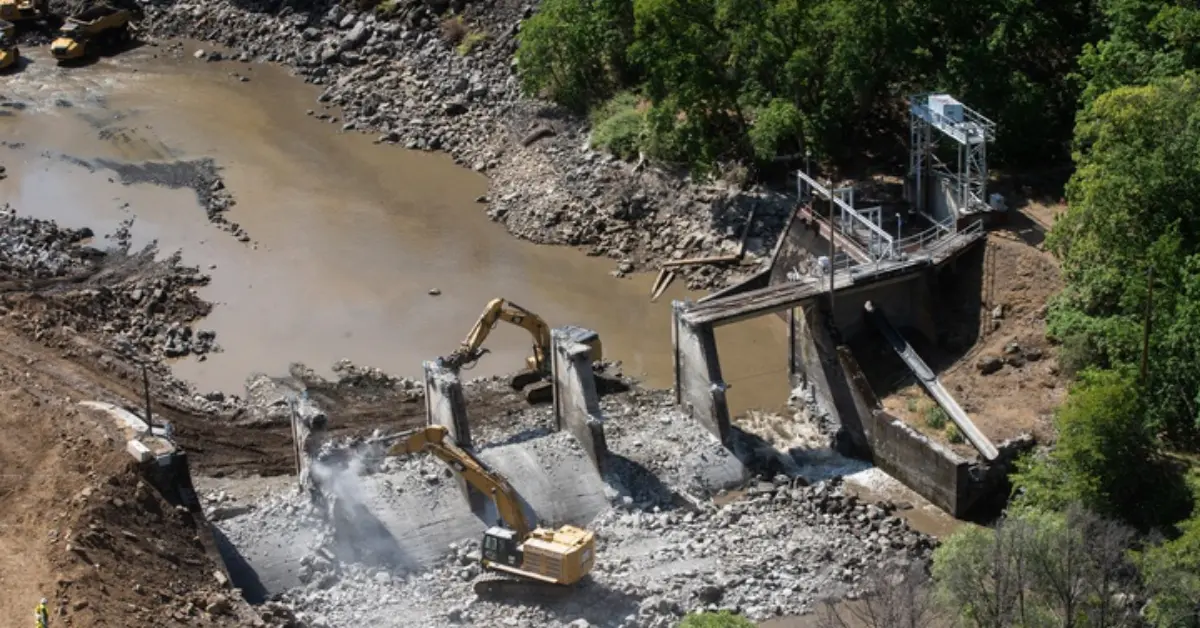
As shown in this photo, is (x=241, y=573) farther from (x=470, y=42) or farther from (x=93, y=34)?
(x=93, y=34)

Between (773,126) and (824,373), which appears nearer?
(824,373)

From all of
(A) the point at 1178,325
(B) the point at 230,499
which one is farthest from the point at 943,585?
(B) the point at 230,499

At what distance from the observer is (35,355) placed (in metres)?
43.2

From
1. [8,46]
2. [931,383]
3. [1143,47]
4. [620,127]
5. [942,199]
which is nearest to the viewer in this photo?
[931,383]

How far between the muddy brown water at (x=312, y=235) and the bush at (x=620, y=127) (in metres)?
4.45

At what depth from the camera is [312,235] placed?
2095 inches

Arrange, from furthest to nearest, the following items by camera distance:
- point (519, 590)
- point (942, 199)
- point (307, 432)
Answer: point (942, 199)
point (307, 432)
point (519, 590)

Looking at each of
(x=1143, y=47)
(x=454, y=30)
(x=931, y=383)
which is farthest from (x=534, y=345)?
(x=454, y=30)

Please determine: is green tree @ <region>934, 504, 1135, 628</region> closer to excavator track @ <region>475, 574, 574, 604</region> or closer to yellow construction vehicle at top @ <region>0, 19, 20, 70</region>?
excavator track @ <region>475, 574, 574, 604</region>

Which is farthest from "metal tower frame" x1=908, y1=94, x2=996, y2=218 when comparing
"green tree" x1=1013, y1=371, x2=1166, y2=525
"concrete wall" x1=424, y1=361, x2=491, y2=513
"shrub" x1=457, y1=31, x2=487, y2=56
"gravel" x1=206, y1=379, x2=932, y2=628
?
"shrub" x1=457, y1=31, x2=487, y2=56

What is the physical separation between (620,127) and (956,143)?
11761 millimetres

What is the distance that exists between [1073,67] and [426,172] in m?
21.5

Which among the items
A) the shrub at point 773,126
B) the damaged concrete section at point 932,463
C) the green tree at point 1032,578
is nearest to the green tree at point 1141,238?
the damaged concrete section at point 932,463

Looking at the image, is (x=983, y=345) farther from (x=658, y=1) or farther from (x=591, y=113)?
(x=591, y=113)
